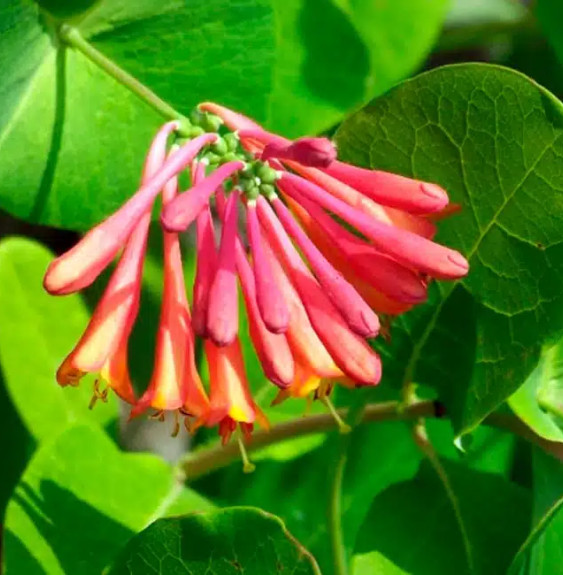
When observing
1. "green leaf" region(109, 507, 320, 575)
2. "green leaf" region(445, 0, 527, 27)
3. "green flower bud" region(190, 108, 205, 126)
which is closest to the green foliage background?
"green leaf" region(109, 507, 320, 575)

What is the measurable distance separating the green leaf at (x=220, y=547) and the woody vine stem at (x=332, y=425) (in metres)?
0.18


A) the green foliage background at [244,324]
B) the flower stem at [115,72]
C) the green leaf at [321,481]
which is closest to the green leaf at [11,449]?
the green foliage background at [244,324]

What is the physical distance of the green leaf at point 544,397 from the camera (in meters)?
0.89

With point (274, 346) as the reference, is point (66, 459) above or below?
below

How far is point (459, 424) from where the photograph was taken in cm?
93

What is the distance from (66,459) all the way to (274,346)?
0.31m

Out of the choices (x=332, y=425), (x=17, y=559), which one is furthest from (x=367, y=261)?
(x=17, y=559)

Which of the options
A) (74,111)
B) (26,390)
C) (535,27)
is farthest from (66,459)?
(535,27)

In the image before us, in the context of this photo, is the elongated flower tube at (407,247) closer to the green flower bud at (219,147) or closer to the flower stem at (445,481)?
the green flower bud at (219,147)

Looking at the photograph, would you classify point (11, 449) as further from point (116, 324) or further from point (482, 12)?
point (482, 12)

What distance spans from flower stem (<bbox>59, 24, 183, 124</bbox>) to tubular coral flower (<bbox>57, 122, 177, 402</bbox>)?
0.18ft

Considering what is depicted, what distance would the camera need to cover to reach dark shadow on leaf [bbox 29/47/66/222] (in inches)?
39.7

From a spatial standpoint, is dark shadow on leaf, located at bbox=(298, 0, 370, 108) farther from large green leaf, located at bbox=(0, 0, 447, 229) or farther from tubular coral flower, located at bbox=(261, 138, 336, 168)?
tubular coral flower, located at bbox=(261, 138, 336, 168)

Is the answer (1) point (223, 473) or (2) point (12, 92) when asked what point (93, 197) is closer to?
(2) point (12, 92)
